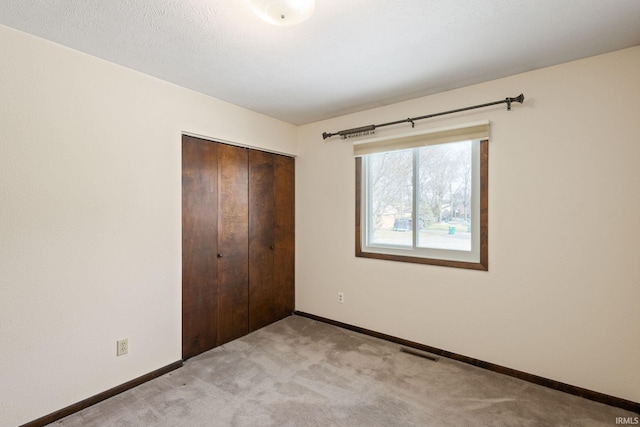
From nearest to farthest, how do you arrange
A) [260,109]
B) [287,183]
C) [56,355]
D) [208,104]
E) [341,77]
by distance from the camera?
1. [56,355]
2. [341,77]
3. [208,104]
4. [260,109]
5. [287,183]

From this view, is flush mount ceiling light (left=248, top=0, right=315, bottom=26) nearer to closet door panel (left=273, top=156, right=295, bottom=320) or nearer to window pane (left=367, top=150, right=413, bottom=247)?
window pane (left=367, top=150, right=413, bottom=247)

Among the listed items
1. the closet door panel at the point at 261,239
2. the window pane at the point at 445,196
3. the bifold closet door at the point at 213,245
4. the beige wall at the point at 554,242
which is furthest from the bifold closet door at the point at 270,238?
the window pane at the point at 445,196

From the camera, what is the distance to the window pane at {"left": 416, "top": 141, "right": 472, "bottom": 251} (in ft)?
8.54

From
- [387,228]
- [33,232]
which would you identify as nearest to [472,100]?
[387,228]

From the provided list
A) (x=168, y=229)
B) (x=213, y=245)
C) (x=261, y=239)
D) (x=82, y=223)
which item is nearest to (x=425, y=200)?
(x=261, y=239)

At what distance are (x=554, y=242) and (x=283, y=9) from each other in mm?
2353

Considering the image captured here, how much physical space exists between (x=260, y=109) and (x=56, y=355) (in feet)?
8.37

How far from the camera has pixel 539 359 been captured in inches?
87.0

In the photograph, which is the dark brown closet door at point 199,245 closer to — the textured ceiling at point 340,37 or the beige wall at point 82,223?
the beige wall at point 82,223

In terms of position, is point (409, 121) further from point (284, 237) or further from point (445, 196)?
point (284, 237)

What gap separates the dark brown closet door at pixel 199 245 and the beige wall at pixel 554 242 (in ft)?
5.94

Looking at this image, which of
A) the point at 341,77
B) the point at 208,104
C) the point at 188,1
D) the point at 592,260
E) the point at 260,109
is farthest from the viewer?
the point at 260,109

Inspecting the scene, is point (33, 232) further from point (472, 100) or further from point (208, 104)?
point (472, 100)

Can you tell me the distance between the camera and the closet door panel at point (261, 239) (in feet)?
10.4
